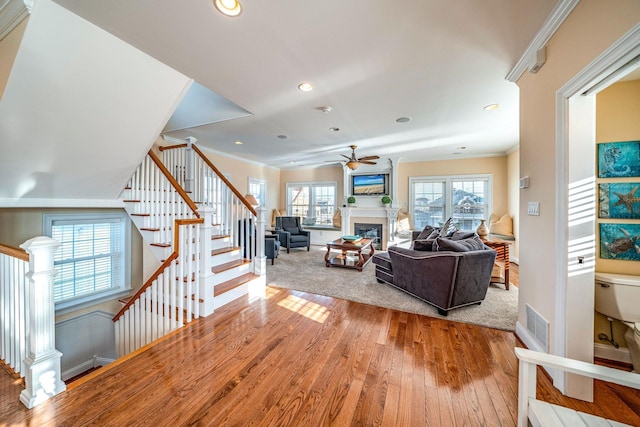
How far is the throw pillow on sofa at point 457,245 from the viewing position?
2.68 m

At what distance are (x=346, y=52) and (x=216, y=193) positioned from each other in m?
2.94

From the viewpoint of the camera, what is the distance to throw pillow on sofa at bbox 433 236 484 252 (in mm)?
2676

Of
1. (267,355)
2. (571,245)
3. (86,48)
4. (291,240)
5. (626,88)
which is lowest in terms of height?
(267,355)

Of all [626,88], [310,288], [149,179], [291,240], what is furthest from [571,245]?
[291,240]

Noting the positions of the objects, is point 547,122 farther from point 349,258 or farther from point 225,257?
point 349,258

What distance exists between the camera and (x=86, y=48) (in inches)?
71.9

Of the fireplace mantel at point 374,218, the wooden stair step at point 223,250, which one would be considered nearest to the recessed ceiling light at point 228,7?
the wooden stair step at point 223,250

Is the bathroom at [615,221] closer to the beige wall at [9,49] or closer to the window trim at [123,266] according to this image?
the beige wall at [9,49]

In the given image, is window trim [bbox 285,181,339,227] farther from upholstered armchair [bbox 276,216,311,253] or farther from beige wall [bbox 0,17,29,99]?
beige wall [bbox 0,17,29,99]

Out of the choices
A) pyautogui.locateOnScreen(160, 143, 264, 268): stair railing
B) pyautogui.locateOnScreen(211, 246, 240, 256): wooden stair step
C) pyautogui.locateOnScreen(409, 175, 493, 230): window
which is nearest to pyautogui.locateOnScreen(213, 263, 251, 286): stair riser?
pyautogui.locateOnScreen(160, 143, 264, 268): stair railing

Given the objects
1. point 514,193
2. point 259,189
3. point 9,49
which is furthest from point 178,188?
point 514,193

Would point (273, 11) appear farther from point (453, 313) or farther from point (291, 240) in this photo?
point (291, 240)

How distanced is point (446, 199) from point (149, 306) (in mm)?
6507

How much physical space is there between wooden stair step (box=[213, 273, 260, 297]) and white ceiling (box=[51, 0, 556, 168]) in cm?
240
